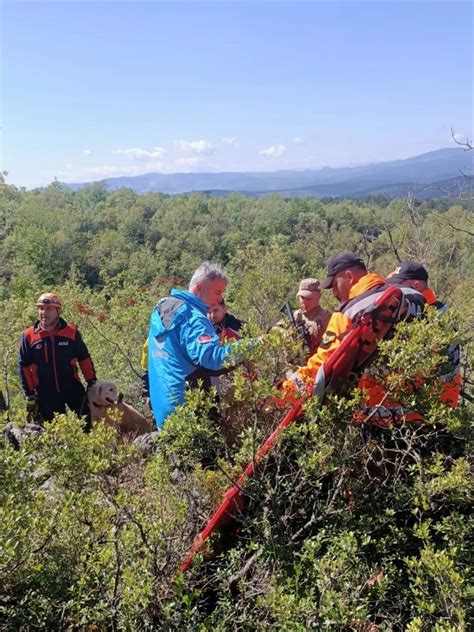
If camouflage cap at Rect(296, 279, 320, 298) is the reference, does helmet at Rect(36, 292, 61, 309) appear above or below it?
above

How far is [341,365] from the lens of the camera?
2.43 m

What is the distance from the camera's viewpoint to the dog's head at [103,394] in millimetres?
5152

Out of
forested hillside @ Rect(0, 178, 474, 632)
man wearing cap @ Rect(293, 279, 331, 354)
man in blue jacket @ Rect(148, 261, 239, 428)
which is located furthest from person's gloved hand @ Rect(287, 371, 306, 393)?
man wearing cap @ Rect(293, 279, 331, 354)

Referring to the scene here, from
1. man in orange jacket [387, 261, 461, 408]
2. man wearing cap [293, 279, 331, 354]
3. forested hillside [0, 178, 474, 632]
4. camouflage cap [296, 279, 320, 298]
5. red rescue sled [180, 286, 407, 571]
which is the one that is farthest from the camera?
camouflage cap [296, 279, 320, 298]

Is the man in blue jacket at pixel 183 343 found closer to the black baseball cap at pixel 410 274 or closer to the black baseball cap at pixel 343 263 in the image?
the black baseball cap at pixel 343 263

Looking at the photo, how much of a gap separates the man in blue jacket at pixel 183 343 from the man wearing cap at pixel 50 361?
84.5 inches

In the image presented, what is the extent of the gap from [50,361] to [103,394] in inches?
25.2

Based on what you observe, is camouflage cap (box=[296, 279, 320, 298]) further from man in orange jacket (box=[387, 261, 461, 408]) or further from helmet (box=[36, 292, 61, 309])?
helmet (box=[36, 292, 61, 309])

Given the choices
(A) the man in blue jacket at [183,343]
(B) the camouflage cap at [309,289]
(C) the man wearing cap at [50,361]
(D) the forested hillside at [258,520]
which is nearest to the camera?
(D) the forested hillside at [258,520]

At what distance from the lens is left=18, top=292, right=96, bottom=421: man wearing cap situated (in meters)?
5.21

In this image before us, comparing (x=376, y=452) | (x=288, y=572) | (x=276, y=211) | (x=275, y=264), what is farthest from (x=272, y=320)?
(x=276, y=211)

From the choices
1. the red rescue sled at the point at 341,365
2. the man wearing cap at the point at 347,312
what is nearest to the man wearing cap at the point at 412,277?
the man wearing cap at the point at 347,312

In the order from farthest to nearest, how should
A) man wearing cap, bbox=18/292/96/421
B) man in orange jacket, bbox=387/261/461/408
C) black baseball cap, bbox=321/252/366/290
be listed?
man wearing cap, bbox=18/292/96/421 → black baseball cap, bbox=321/252/366/290 → man in orange jacket, bbox=387/261/461/408

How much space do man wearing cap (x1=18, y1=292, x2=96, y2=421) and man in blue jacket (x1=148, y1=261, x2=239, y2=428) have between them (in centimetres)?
215
